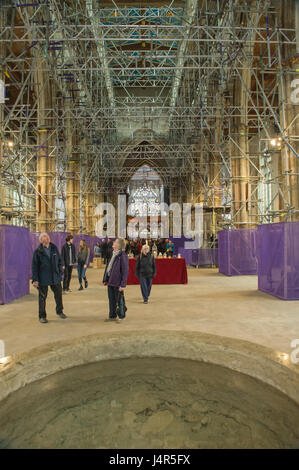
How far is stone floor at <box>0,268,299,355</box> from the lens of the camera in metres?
4.89

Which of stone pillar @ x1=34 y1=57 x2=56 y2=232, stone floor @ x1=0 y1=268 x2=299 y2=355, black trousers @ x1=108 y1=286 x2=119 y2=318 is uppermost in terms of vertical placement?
stone pillar @ x1=34 y1=57 x2=56 y2=232

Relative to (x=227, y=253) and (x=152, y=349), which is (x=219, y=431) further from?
(x=227, y=253)

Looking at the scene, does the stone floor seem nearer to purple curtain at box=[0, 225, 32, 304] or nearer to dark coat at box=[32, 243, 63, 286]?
purple curtain at box=[0, 225, 32, 304]

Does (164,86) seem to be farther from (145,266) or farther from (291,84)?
(145,266)

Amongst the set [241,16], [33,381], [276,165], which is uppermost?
[241,16]

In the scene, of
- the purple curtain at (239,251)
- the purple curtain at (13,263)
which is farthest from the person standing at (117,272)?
the purple curtain at (239,251)

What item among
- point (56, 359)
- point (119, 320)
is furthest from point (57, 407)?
point (119, 320)

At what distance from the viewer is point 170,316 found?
616cm

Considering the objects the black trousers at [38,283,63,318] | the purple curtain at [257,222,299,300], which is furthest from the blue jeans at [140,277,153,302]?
the purple curtain at [257,222,299,300]

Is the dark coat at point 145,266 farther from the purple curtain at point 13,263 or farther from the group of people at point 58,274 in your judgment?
the purple curtain at point 13,263

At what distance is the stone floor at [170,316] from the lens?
489 centimetres

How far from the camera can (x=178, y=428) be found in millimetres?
3158

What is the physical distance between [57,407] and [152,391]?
101cm
